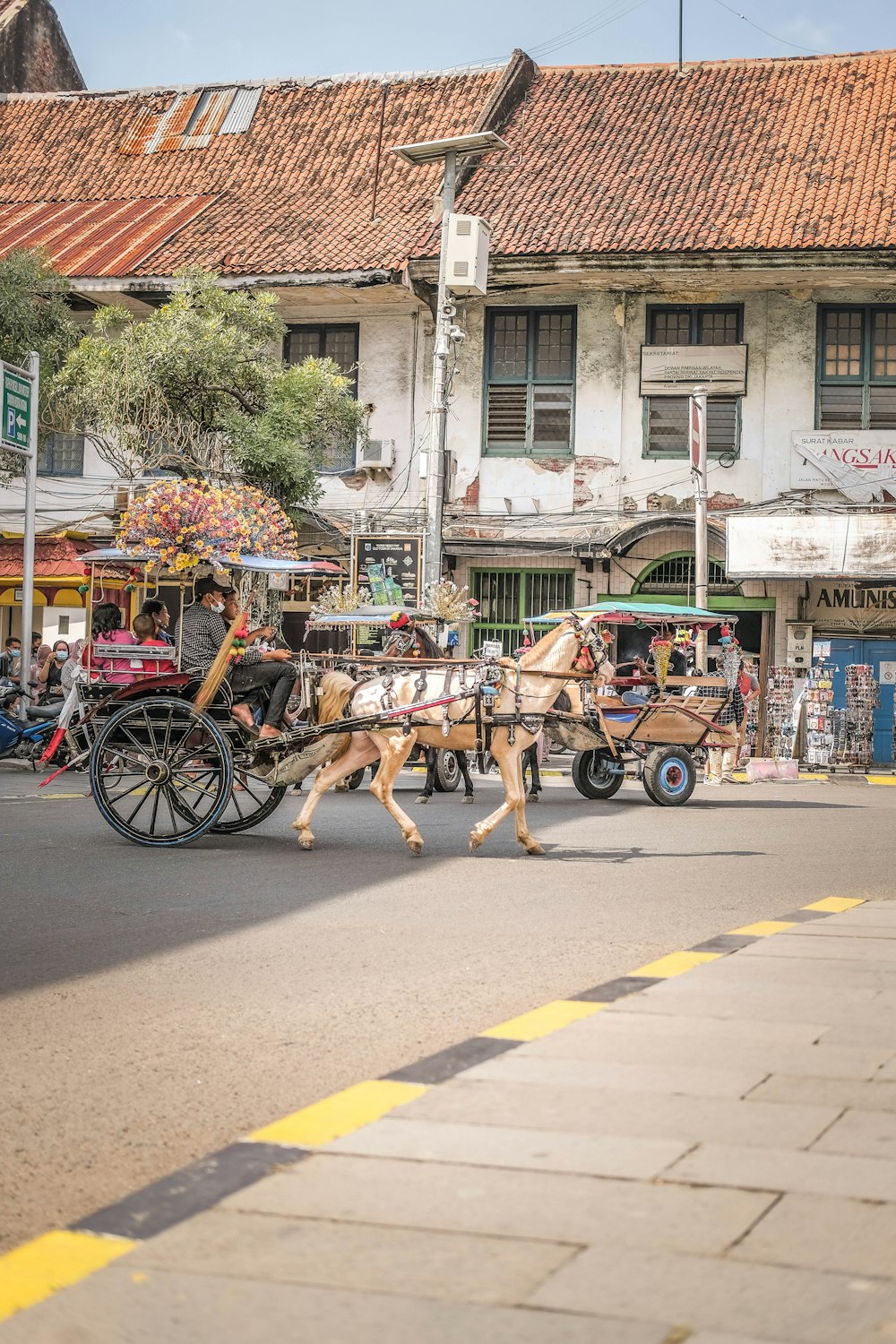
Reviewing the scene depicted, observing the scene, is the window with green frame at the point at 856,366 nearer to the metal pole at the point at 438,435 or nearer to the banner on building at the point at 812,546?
the banner on building at the point at 812,546

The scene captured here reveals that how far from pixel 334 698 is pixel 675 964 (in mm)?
6216

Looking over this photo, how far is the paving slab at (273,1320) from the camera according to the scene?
322cm

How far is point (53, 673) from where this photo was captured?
28.4 m

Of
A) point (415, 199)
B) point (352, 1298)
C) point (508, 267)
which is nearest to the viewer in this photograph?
point (352, 1298)

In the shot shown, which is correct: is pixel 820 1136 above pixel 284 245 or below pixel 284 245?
below

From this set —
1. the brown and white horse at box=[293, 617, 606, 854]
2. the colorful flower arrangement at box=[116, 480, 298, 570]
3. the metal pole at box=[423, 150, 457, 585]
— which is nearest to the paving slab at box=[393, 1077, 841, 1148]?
the brown and white horse at box=[293, 617, 606, 854]

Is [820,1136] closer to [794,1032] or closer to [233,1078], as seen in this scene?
[794,1032]

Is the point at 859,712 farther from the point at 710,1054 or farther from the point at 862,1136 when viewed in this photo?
the point at 862,1136

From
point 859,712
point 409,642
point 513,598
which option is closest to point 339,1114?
point 409,642

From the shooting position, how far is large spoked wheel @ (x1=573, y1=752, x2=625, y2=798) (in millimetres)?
19391

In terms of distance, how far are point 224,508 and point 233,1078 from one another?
13.6 metres

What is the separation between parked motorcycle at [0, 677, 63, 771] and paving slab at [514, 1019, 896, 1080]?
16025 mm

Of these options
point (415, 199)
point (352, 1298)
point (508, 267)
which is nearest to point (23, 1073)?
point (352, 1298)

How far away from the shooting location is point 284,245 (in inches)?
1160
